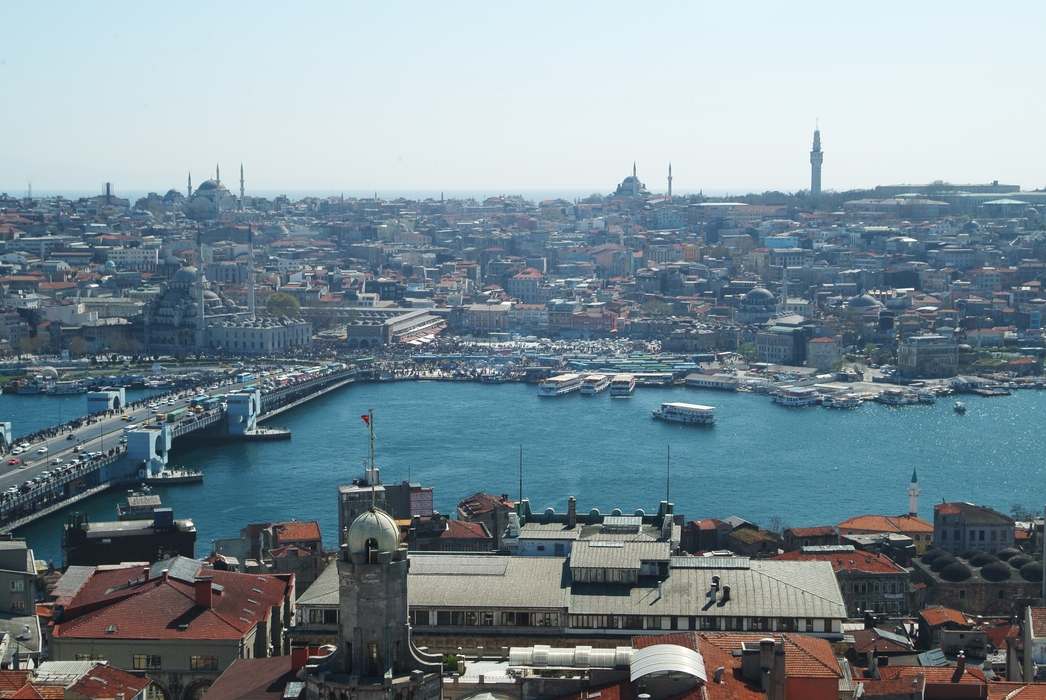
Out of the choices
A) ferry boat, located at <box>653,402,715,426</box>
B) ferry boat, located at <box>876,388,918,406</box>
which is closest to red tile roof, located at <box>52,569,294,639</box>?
ferry boat, located at <box>653,402,715,426</box>

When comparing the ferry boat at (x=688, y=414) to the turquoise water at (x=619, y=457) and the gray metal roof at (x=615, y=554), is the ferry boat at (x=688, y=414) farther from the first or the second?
the gray metal roof at (x=615, y=554)

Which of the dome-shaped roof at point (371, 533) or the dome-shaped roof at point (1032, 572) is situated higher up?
the dome-shaped roof at point (371, 533)

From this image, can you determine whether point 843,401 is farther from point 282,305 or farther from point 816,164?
point 816,164

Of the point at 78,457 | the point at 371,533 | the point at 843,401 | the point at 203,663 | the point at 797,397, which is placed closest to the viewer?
the point at 371,533

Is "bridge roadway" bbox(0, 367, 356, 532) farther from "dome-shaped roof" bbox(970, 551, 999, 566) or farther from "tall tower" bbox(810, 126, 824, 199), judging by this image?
"tall tower" bbox(810, 126, 824, 199)

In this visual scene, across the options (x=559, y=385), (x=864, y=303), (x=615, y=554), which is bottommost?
(x=559, y=385)

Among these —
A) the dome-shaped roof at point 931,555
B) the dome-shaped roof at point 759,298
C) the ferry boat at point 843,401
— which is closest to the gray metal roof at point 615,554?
the dome-shaped roof at point 931,555

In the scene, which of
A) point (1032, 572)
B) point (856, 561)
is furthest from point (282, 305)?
point (1032, 572)

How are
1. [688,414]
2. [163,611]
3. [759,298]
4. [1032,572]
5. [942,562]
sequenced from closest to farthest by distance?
[163,611], [1032,572], [942,562], [688,414], [759,298]
